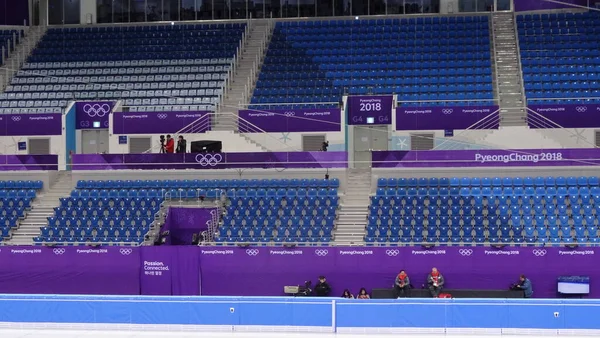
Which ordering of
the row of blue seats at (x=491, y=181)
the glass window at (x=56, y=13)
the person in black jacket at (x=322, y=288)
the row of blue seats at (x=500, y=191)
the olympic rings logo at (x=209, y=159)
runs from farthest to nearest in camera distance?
the glass window at (x=56, y=13) → the olympic rings logo at (x=209, y=159) → the row of blue seats at (x=491, y=181) → the row of blue seats at (x=500, y=191) → the person in black jacket at (x=322, y=288)

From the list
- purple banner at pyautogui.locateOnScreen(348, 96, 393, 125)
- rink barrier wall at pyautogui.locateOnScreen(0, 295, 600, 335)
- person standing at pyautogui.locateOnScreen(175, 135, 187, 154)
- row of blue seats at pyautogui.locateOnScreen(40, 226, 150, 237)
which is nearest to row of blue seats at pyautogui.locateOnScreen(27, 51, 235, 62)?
purple banner at pyautogui.locateOnScreen(348, 96, 393, 125)

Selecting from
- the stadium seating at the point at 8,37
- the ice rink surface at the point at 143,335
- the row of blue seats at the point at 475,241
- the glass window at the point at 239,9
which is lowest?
the ice rink surface at the point at 143,335

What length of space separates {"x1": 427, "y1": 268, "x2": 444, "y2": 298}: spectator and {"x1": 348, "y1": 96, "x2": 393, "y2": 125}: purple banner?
1104cm

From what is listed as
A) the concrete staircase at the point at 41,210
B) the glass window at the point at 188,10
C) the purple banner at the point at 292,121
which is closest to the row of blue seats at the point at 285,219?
the concrete staircase at the point at 41,210

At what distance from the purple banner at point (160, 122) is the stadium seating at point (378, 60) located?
98.6 inches

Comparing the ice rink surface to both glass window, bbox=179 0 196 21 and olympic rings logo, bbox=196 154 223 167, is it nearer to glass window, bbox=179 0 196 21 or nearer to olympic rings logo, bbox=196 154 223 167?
olympic rings logo, bbox=196 154 223 167

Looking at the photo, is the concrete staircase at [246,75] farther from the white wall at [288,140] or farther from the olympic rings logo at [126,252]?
the olympic rings logo at [126,252]

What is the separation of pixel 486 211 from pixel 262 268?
6.80 meters

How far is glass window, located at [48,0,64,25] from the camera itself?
48.8 meters

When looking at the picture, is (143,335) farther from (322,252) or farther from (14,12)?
(14,12)

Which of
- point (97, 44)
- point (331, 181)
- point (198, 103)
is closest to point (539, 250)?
point (331, 181)

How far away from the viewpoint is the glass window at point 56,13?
160 ft

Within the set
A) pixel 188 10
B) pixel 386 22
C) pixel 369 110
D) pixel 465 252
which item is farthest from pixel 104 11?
pixel 465 252

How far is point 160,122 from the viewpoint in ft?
126
